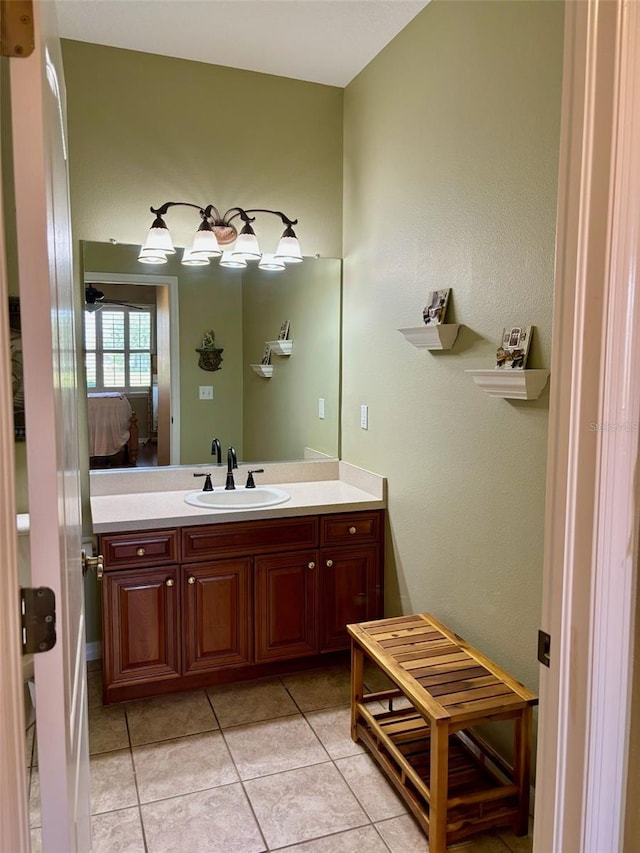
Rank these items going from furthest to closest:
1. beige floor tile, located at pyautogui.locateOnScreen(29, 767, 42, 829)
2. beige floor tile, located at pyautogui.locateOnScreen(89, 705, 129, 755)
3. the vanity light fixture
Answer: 1. the vanity light fixture
2. beige floor tile, located at pyautogui.locateOnScreen(89, 705, 129, 755)
3. beige floor tile, located at pyautogui.locateOnScreen(29, 767, 42, 829)

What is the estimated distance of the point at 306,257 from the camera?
3.22m

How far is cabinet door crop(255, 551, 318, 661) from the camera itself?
275cm

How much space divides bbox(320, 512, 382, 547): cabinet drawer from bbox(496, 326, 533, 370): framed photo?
1145 mm

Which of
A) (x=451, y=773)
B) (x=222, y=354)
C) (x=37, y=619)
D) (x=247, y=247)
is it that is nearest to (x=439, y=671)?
(x=451, y=773)

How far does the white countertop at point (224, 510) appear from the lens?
8.34ft

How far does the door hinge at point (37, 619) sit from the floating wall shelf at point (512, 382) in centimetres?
140

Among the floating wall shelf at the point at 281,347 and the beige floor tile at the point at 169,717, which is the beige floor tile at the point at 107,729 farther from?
the floating wall shelf at the point at 281,347

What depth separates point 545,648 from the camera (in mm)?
1091

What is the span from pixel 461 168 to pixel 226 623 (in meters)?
2.03

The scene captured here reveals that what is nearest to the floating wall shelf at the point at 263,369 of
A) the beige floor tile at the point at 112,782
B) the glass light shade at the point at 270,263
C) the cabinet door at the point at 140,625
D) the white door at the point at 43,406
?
the glass light shade at the point at 270,263

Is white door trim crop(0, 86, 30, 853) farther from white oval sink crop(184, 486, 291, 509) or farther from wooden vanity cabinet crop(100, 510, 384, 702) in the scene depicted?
white oval sink crop(184, 486, 291, 509)

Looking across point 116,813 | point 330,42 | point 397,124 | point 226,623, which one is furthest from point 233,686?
point 330,42

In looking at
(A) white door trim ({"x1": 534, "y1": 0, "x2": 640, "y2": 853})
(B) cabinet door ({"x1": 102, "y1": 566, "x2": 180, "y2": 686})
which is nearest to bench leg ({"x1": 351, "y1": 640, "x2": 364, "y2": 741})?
(B) cabinet door ({"x1": 102, "y1": 566, "x2": 180, "y2": 686})

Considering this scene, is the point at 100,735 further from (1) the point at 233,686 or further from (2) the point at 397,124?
(2) the point at 397,124
